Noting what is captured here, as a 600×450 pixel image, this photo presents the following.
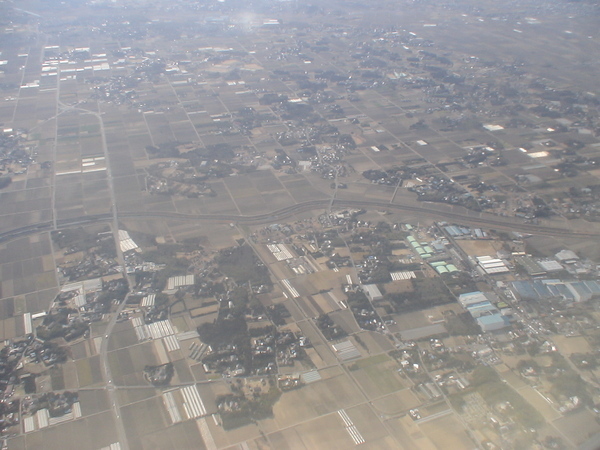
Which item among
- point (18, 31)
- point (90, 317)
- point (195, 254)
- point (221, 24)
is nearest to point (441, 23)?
point (221, 24)

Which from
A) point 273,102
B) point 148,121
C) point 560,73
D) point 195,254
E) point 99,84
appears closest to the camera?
point 195,254

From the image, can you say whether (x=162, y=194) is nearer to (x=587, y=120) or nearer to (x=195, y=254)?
(x=195, y=254)

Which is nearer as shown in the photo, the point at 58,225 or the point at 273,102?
the point at 58,225

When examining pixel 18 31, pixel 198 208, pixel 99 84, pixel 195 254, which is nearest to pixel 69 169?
pixel 198 208

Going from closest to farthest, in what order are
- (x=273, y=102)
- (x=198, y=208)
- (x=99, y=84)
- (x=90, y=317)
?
(x=90, y=317), (x=198, y=208), (x=273, y=102), (x=99, y=84)

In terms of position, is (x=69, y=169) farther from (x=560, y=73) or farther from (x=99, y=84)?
(x=560, y=73)

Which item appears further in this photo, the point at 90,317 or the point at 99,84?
the point at 99,84
